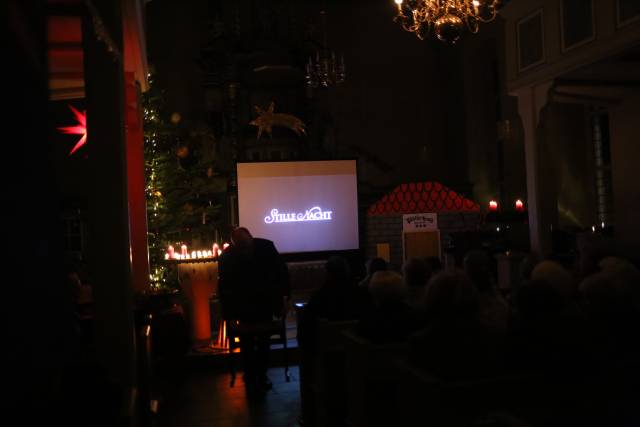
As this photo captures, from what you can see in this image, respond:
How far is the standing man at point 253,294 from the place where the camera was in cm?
532

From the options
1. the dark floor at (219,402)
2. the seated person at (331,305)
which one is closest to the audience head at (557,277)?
the seated person at (331,305)

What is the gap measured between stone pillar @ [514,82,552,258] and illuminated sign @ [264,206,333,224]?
2.93m

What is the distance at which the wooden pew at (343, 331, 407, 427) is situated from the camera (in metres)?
3.01

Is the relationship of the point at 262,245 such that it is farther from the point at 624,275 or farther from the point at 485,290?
the point at 624,275

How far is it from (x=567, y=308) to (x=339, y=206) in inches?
266

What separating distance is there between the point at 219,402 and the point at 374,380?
2.41m

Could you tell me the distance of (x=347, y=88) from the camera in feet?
43.8

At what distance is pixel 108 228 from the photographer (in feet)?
12.8

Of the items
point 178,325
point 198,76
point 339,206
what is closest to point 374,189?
point 339,206

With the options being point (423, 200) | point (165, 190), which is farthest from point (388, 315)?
point (423, 200)

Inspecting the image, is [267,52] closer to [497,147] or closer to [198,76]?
[198,76]

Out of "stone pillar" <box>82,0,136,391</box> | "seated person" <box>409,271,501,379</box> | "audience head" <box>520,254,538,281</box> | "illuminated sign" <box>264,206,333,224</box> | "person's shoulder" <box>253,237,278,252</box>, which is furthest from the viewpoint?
"illuminated sign" <box>264,206,333,224</box>

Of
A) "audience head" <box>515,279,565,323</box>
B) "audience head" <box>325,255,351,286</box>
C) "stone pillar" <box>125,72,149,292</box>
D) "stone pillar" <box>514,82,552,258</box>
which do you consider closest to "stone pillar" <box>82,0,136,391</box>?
"audience head" <box>325,255,351,286</box>

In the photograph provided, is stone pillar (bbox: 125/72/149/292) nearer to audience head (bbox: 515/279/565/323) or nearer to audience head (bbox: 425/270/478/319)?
audience head (bbox: 425/270/478/319)
